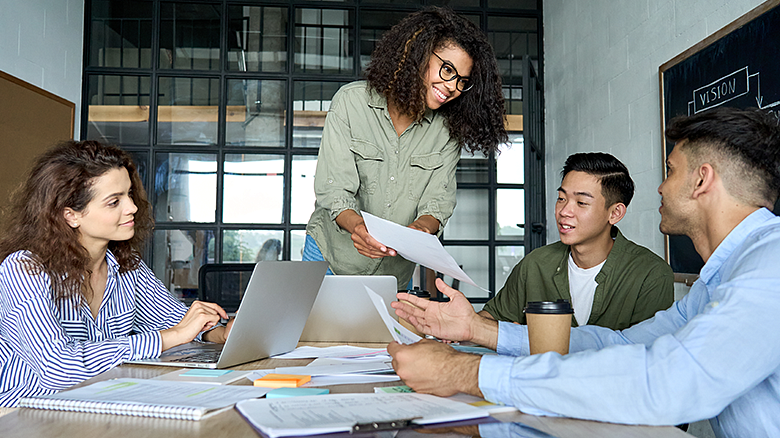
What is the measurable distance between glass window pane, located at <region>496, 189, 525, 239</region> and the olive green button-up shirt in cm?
218

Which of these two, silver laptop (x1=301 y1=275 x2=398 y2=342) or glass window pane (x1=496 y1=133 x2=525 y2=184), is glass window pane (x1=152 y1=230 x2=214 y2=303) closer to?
glass window pane (x1=496 y1=133 x2=525 y2=184)

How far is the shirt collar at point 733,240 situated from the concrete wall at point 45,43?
3445 mm

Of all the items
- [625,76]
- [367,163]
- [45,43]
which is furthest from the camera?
[45,43]

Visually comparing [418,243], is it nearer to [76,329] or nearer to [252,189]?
[76,329]

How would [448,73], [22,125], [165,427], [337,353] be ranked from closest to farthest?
[165,427]
[337,353]
[448,73]
[22,125]

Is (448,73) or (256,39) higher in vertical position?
(256,39)

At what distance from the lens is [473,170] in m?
4.03

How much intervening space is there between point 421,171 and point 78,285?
3.44 ft

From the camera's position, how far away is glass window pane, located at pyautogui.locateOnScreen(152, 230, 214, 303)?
12.9ft

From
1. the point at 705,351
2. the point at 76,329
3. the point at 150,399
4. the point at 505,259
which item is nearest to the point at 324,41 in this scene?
the point at 505,259

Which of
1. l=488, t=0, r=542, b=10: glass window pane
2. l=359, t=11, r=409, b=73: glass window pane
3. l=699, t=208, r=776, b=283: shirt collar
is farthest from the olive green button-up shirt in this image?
l=488, t=0, r=542, b=10: glass window pane

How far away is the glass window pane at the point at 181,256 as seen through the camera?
392 centimetres

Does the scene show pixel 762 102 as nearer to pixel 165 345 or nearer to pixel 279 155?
pixel 165 345

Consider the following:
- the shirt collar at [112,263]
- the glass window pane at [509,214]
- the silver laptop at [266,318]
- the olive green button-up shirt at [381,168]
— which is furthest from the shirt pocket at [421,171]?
the glass window pane at [509,214]
